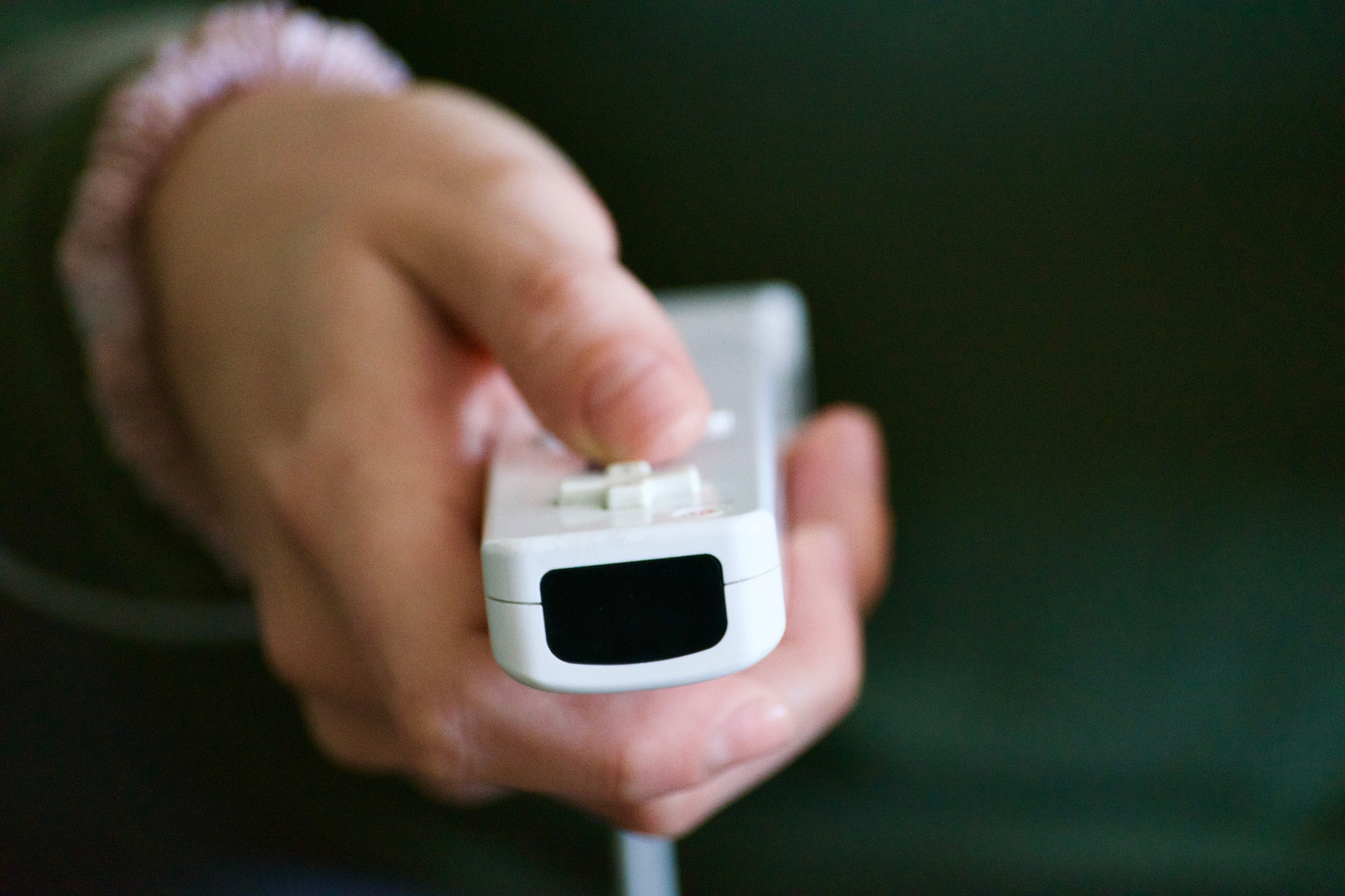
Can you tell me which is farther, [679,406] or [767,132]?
[767,132]

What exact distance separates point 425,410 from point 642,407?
9 centimetres

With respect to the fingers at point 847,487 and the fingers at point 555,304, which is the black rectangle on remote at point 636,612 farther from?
the fingers at point 847,487

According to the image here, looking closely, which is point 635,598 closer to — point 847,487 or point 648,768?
point 648,768

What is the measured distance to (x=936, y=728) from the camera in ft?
1.53

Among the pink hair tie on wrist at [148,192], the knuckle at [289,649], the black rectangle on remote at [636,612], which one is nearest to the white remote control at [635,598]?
the black rectangle on remote at [636,612]

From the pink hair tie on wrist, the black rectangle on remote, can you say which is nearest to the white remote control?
the black rectangle on remote

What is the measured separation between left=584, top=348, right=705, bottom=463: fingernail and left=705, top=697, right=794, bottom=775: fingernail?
7cm

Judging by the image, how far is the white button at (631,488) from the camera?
0.22 meters

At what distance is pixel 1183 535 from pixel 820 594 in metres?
0.25

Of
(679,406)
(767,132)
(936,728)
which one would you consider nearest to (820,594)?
(679,406)

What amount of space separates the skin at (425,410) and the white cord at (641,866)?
79mm

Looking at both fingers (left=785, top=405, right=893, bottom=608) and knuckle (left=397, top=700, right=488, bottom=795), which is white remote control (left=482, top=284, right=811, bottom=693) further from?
fingers (left=785, top=405, right=893, bottom=608)

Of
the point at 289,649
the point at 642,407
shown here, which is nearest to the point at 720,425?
the point at 642,407

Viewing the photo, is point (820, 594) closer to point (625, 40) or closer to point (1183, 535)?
point (1183, 535)
